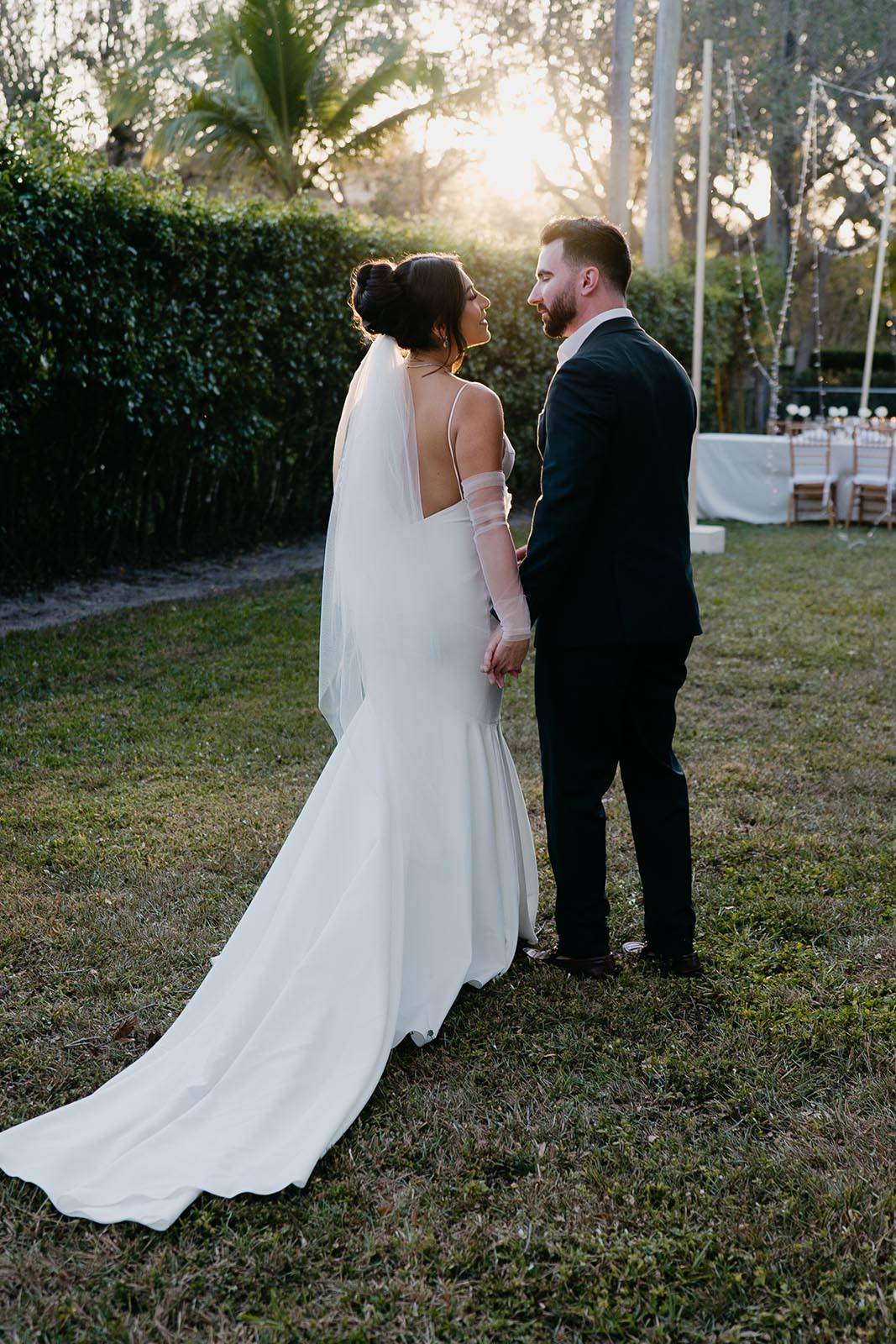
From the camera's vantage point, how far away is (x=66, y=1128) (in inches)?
100

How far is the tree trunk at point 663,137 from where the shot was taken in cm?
1504

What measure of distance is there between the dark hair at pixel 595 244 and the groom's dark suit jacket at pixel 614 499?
0.43 ft

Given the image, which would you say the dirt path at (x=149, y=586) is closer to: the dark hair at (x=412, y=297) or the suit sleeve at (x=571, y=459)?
the dark hair at (x=412, y=297)

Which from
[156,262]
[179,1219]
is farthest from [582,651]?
[156,262]

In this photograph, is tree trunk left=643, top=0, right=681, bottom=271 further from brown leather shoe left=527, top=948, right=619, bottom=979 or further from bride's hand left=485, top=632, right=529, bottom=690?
brown leather shoe left=527, top=948, right=619, bottom=979

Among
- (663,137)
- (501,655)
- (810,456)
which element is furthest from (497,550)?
(663,137)

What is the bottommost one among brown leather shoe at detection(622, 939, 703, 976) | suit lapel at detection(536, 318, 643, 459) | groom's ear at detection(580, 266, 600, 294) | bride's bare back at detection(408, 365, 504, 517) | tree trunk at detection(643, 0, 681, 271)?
brown leather shoe at detection(622, 939, 703, 976)

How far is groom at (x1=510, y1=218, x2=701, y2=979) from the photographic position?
298 centimetres

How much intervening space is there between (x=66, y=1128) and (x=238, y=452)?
762 cm

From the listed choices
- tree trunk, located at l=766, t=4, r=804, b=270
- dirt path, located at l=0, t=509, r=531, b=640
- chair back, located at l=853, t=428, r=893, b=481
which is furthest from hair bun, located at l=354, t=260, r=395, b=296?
tree trunk, located at l=766, t=4, r=804, b=270

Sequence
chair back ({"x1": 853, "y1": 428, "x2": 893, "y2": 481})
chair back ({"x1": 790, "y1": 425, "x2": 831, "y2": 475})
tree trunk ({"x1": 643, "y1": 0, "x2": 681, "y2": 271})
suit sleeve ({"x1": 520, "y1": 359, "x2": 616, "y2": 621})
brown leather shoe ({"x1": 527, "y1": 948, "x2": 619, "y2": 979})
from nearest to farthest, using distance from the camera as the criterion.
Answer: suit sleeve ({"x1": 520, "y1": 359, "x2": 616, "y2": 621})
brown leather shoe ({"x1": 527, "y1": 948, "x2": 619, "y2": 979})
chair back ({"x1": 853, "y1": 428, "x2": 893, "y2": 481})
chair back ({"x1": 790, "y1": 425, "x2": 831, "y2": 475})
tree trunk ({"x1": 643, "y1": 0, "x2": 681, "y2": 271})

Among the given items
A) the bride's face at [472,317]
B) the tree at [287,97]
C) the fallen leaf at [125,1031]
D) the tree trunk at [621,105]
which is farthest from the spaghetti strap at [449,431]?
the tree trunk at [621,105]

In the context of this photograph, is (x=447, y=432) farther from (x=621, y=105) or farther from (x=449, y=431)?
(x=621, y=105)

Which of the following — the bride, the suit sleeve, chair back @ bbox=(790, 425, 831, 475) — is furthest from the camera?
chair back @ bbox=(790, 425, 831, 475)
